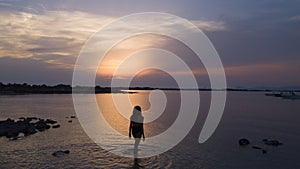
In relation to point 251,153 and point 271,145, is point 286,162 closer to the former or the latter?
point 251,153

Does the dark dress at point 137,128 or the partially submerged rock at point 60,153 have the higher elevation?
the dark dress at point 137,128

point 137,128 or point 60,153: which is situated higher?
point 137,128

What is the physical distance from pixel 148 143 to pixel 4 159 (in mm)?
9521

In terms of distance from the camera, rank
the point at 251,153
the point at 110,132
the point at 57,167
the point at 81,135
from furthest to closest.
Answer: the point at 110,132
the point at 81,135
the point at 251,153
the point at 57,167

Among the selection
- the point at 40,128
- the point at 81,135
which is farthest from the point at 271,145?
the point at 40,128

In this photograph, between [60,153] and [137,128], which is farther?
[60,153]

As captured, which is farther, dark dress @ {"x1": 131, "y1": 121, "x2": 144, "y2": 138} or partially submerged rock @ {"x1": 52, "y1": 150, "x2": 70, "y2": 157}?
partially submerged rock @ {"x1": 52, "y1": 150, "x2": 70, "y2": 157}

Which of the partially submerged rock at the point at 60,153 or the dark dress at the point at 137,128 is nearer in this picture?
the dark dress at the point at 137,128

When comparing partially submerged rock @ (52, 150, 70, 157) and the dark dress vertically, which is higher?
the dark dress

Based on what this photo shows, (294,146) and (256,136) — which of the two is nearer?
(294,146)

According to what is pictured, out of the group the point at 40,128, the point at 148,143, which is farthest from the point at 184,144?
the point at 40,128

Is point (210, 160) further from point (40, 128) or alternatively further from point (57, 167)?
point (40, 128)

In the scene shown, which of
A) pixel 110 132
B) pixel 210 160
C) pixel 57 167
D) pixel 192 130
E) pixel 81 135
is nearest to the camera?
pixel 57 167

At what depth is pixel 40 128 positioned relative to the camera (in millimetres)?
25781
